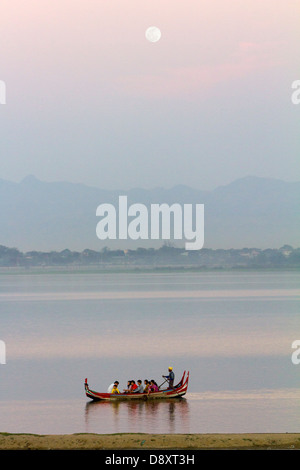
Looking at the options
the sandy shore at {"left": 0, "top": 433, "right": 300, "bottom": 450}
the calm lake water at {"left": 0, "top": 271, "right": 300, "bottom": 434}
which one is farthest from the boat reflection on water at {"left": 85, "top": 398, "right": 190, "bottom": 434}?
the sandy shore at {"left": 0, "top": 433, "right": 300, "bottom": 450}

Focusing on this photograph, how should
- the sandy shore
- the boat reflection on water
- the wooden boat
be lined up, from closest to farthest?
the sandy shore, the boat reflection on water, the wooden boat

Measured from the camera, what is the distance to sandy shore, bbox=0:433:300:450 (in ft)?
53.2

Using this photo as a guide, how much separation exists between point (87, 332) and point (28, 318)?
21.5m

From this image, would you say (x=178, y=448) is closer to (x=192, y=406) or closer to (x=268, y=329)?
(x=192, y=406)

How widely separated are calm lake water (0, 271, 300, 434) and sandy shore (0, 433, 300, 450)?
7.66 metres

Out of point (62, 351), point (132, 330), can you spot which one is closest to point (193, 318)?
point (132, 330)

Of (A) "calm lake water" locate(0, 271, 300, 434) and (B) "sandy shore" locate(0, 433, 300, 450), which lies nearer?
(B) "sandy shore" locate(0, 433, 300, 450)

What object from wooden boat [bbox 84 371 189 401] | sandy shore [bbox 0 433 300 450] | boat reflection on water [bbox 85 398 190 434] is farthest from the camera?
wooden boat [bbox 84 371 189 401]

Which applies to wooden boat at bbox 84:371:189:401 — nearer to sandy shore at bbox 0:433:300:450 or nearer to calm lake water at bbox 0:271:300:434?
calm lake water at bbox 0:271:300:434

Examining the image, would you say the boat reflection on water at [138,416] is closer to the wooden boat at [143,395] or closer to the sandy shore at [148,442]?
the wooden boat at [143,395]

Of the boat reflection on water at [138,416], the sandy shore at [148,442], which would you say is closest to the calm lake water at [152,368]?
the boat reflection on water at [138,416]

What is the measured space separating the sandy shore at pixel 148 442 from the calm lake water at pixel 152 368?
7656mm

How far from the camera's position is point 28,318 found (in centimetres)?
9212

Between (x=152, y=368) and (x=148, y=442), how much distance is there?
30772 millimetres
